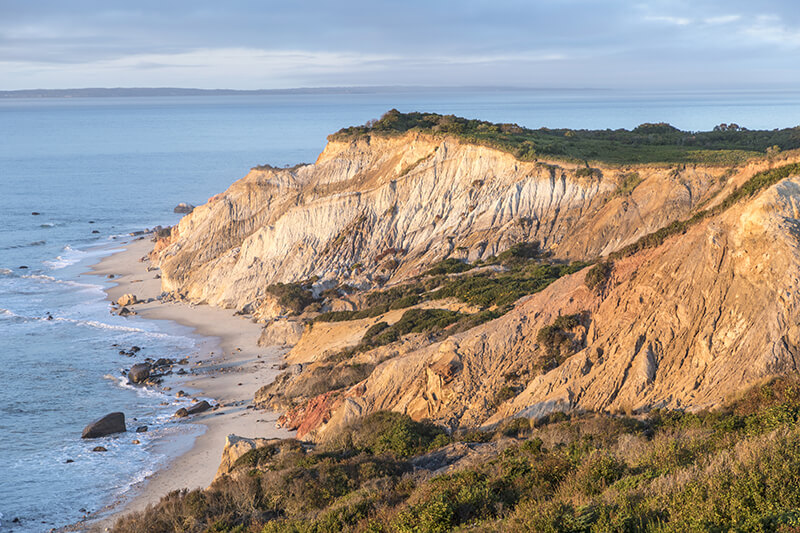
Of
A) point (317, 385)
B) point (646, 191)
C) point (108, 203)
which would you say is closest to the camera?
point (317, 385)

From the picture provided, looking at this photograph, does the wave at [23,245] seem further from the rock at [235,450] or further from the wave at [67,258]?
the rock at [235,450]

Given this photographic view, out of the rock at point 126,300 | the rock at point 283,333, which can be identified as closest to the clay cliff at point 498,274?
the rock at point 283,333

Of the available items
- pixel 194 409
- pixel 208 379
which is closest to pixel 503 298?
pixel 194 409

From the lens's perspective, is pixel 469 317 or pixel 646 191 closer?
pixel 469 317

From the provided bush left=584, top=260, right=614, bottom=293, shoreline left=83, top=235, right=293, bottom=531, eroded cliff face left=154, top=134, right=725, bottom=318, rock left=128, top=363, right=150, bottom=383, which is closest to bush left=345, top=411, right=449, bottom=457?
shoreline left=83, top=235, right=293, bottom=531

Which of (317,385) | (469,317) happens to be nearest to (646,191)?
(469,317)

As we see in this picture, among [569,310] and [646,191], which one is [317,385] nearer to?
[569,310]
